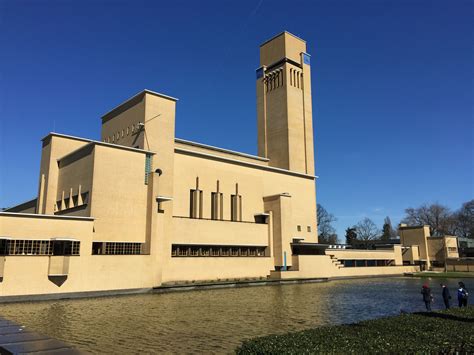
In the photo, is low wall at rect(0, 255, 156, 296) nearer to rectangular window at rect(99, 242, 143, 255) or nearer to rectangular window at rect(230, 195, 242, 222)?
rectangular window at rect(99, 242, 143, 255)

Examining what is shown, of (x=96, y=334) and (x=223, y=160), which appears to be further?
(x=223, y=160)

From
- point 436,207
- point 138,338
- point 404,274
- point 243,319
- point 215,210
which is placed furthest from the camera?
point 436,207

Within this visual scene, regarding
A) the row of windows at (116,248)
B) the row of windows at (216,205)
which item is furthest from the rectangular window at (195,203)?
the row of windows at (116,248)

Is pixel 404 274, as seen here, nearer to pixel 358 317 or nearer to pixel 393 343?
pixel 358 317

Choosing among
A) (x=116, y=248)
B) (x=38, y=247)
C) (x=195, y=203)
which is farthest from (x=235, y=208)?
(x=38, y=247)

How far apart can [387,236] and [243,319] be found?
11833 cm

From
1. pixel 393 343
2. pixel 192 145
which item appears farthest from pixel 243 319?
pixel 192 145

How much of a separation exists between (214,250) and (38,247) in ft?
62.4

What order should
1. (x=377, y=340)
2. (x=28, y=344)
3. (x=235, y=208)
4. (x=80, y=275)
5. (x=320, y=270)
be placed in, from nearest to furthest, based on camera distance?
(x=377, y=340) → (x=28, y=344) → (x=80, y=275) → (x=235, y=208) → (x=320, y=270)

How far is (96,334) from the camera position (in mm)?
14234

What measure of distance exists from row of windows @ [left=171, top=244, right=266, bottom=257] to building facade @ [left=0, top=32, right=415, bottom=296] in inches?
4.5

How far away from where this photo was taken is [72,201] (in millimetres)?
36562

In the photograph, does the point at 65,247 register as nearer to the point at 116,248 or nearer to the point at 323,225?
the point at 116,248

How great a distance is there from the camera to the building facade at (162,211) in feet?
92.1
